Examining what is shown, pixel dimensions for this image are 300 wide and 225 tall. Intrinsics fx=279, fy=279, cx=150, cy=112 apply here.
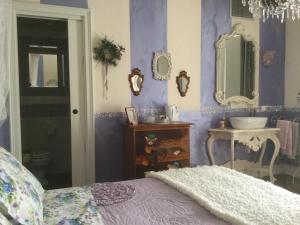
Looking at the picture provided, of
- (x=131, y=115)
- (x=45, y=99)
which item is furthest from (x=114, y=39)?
(x=45, y=99)

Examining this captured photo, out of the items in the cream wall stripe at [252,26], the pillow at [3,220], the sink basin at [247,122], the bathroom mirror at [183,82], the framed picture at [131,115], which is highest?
the cream wall stripe at [252,26]

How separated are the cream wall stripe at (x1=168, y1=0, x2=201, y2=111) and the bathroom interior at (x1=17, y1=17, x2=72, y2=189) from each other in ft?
4.53

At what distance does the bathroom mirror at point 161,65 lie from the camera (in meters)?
3.27

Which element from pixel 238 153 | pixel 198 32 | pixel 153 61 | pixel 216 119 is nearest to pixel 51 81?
pixel 153 61

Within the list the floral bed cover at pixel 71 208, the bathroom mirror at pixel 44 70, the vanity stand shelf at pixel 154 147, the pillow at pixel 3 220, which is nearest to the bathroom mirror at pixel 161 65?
the vanity stand shelf at pixel 154 147

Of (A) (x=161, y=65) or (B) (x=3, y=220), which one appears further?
(A) (x=161, y=65)

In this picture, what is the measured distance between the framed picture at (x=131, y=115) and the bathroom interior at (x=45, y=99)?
3.67ft

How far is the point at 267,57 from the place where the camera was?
391 centimetres

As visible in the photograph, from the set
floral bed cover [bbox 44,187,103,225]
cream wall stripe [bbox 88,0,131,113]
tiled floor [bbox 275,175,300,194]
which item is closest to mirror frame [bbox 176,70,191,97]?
cream wall stripe [bbox 88,0,131,113]

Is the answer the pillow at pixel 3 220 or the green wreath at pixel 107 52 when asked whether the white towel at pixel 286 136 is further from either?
the pillow at pixel 3 220

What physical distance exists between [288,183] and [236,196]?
2.64m

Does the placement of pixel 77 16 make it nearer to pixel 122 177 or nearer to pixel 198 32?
pixel 198 32

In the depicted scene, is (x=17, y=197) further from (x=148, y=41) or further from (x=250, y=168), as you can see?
(x=250, y=168)

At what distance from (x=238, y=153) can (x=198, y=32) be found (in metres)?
1.73
